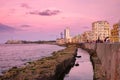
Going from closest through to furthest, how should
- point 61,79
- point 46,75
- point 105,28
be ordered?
point 46,75
point 61,79
point 105,28

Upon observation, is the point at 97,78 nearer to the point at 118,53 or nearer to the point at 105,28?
the point at 118,53

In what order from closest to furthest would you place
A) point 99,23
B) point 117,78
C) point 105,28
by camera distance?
point 117,78
point 105,28
point 99,23

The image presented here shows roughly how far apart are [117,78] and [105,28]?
142166 mm

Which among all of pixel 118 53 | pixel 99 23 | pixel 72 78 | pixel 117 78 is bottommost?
pixel 72 78

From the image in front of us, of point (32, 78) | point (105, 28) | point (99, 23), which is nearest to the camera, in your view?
point (32, 78)

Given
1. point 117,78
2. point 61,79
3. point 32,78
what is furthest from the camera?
point 61,79

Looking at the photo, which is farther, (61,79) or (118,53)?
(61,79)

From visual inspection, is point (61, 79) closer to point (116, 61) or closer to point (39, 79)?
point (39, 79)

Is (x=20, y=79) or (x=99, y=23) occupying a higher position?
(x=99, y=23)

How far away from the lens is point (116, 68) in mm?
14273

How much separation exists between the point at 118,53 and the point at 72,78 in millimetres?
15254

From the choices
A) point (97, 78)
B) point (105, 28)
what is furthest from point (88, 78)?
point (105, 28)

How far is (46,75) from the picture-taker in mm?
20141

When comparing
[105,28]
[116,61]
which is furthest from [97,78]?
[105,28]
